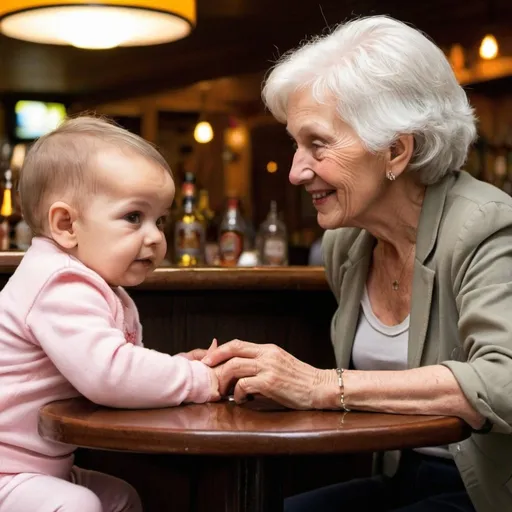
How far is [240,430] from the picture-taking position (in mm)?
1396

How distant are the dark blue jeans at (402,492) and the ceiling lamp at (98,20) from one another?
6.10ft

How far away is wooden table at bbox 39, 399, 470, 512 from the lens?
138 centimetres

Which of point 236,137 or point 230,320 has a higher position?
point 236,137

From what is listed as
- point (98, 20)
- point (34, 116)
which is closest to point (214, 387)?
point (98, 20)

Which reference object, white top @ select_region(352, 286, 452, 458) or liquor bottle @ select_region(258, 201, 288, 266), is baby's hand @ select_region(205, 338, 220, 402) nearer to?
white top @ select_region(352, 286, 452, 458)

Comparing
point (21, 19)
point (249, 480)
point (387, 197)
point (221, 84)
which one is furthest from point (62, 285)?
point (221, 84)

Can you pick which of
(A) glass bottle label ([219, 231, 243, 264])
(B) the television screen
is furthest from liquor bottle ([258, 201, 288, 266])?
(B) the television screen

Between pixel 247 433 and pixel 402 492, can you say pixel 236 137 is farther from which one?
pixel 247 433

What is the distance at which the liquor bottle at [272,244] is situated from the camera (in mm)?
3836

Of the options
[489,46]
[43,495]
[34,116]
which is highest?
[489,46]

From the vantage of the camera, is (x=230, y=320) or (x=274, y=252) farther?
(x=274, y=252)

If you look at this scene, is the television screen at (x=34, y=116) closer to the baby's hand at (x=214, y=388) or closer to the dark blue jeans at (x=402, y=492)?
the dark blue jeans at (x=402, y=492)

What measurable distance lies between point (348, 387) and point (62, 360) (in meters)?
0.46

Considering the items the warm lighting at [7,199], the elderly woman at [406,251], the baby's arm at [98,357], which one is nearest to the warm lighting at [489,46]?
the warm lighting at [7,199]
